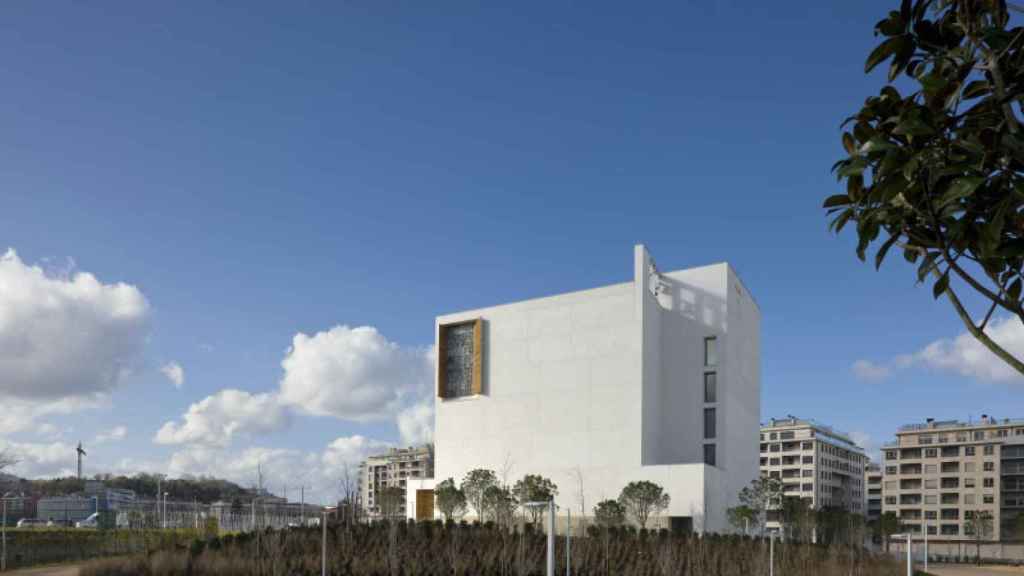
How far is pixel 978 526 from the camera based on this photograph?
2227 inches

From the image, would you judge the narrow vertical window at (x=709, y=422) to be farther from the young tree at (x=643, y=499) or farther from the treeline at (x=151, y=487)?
the treeline at (x=151, y=487)

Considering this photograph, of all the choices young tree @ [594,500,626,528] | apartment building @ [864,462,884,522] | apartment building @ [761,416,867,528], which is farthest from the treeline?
apartment building @ [864,462,884,522]

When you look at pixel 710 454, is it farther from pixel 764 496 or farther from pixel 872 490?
pixel 872 490

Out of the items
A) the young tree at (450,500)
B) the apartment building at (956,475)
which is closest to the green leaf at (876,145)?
the young tree at (450,500)

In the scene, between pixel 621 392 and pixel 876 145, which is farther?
pixel 621 392

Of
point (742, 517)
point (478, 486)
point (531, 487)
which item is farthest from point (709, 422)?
point (478, 486)

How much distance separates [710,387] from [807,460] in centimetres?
5041

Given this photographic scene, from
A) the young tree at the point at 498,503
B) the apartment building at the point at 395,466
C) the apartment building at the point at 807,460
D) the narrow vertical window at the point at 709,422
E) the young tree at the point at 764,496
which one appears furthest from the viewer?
the apartment building at the point at 395,466

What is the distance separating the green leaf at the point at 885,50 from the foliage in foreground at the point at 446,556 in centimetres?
1433

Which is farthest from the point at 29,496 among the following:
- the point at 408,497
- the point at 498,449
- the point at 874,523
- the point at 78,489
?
the point at 874,523

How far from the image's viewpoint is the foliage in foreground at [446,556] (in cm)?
1554

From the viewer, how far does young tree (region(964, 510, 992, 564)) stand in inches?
2251

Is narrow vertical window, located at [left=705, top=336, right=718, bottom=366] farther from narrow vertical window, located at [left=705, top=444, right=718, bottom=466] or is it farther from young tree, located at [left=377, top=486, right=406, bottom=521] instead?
young tree, located at [left=377, top=486, right=406, bottom=521]

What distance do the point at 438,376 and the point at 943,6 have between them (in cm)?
3569
